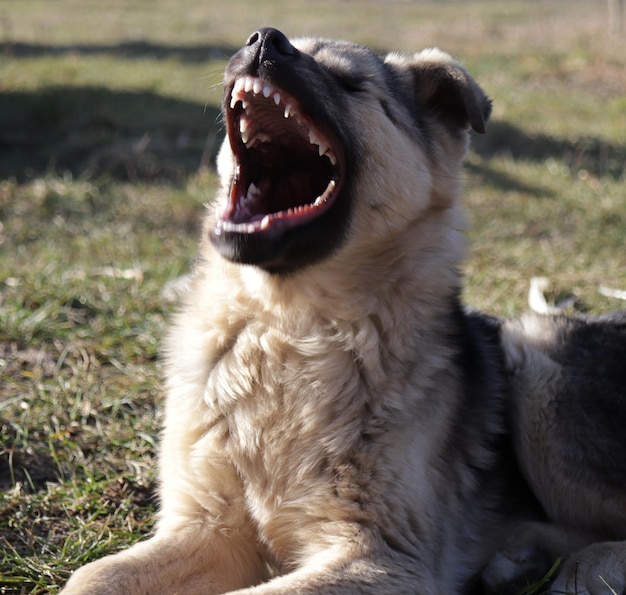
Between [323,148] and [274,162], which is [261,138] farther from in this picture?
[323,148]

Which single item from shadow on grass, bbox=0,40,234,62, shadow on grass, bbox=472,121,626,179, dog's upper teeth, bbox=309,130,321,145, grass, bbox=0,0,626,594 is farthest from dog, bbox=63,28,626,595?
shadow on grass, bbox=0,40,234,62

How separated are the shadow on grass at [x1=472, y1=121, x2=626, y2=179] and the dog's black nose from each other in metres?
6.20

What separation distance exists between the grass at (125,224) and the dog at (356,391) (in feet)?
1.51

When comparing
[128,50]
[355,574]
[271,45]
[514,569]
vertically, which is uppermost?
[271,45]

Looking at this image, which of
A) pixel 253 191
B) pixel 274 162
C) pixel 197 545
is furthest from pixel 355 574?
pixel 274 162

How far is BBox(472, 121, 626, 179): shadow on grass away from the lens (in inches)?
363

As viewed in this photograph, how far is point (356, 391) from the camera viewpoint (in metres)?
2.97

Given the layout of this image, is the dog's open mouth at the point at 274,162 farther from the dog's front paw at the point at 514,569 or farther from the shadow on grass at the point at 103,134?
the shadow on grass at the point at 103,134

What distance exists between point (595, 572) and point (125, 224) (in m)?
5.45

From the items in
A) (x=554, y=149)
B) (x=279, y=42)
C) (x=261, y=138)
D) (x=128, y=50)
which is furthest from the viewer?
(x=128, y=50)

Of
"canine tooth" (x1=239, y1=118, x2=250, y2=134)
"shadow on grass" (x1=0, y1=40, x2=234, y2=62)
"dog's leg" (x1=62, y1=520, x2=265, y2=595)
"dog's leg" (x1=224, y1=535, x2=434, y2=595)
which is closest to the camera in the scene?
"dog's leg" (x1=224, y1=535, x2=434, y2=595)

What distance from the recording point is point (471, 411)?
3244 mm

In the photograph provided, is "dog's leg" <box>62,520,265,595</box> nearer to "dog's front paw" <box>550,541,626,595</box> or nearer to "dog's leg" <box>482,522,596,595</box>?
"dog's leg" <box>482,522,596,595</box>

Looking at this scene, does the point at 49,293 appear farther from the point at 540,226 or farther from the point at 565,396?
the point at 540,226
